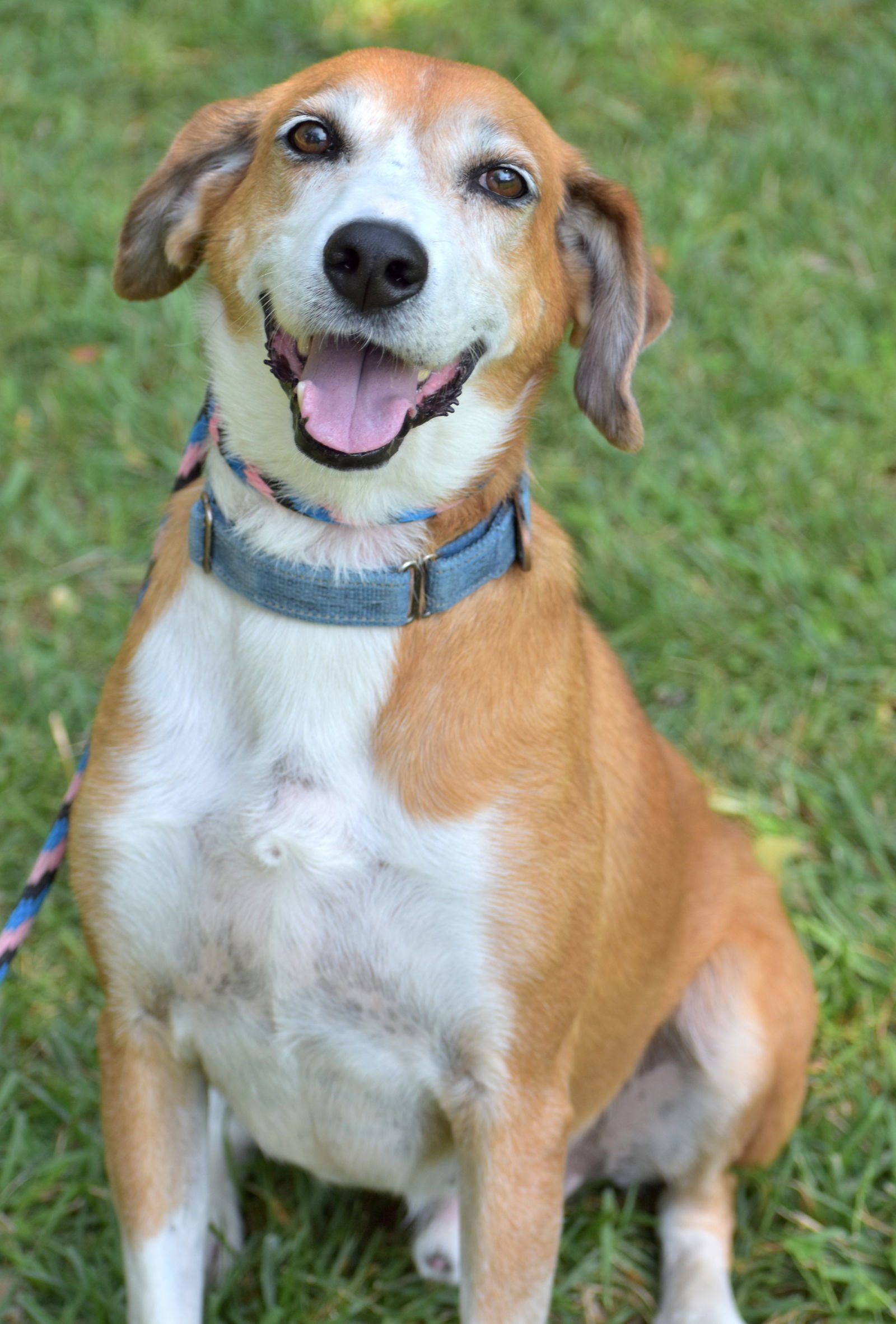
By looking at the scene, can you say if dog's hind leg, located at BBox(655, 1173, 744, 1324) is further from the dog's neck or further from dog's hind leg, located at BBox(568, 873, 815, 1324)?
the dog's neck

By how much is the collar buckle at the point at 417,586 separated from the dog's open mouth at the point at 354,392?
0.24m

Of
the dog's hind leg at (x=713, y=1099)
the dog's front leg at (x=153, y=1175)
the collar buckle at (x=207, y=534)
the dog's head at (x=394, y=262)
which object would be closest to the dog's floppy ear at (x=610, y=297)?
the dog's head at (x=394, y=262)

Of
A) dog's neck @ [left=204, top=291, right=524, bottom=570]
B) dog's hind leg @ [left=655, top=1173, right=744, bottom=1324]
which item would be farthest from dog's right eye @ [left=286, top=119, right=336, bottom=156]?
dog's hind leg @ [left=655, top=1173, right=744, bottom=1324]

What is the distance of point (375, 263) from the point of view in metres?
2.26

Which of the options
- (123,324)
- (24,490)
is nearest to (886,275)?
(123,324)

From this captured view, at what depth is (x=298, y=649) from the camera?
2543mm

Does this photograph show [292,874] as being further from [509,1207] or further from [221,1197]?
[221,1197]

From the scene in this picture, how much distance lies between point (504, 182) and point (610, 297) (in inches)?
13.8

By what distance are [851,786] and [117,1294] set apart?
2403mm

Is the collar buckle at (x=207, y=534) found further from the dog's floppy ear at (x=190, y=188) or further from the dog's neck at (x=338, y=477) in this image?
the dog's floppy ear at (x=190, y=188)

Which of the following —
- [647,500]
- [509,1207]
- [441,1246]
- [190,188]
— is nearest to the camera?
[509,1207]

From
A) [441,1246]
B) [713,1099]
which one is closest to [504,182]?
[713,1099]

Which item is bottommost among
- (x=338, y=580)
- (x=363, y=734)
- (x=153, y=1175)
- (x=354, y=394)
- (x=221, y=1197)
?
(x=221, y=1197)

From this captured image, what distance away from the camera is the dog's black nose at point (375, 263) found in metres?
2.26
